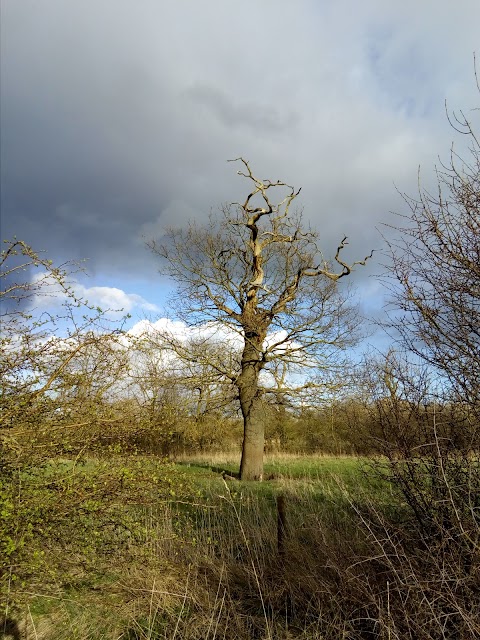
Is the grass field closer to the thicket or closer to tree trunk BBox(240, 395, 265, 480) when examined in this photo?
the thicket

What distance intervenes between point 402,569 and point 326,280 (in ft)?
41.6

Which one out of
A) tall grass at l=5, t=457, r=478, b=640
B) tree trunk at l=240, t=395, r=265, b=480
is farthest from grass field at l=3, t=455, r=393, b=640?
tree trunk at l=240, t=395, r=265, b=480

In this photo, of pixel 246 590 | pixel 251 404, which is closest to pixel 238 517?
pixel 246 590

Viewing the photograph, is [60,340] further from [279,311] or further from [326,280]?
[326,280]

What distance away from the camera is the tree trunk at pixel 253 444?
14664 mm

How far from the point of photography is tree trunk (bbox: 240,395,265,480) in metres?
14.7

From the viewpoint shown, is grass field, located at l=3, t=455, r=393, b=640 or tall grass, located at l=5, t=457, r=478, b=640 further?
grass field, located at l=3, t=455, r=393, b=640

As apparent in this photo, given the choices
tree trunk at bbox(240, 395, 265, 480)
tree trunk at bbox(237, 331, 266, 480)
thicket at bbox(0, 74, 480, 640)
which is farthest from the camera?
tree trunk at bbox(237, 331, 266, 480)

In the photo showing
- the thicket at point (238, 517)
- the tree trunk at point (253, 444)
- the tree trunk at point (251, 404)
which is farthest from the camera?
the tree trunk at point (251, 404)

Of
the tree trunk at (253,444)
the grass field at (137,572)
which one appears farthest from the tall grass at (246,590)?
the tree trunk at (253,444)

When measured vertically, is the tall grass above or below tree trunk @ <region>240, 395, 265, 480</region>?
below

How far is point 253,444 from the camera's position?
1496 cm

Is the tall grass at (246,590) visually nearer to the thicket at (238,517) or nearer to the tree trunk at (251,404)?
the thicket at (238,517)

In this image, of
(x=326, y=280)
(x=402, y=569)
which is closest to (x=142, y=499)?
(x=402, y=569)
